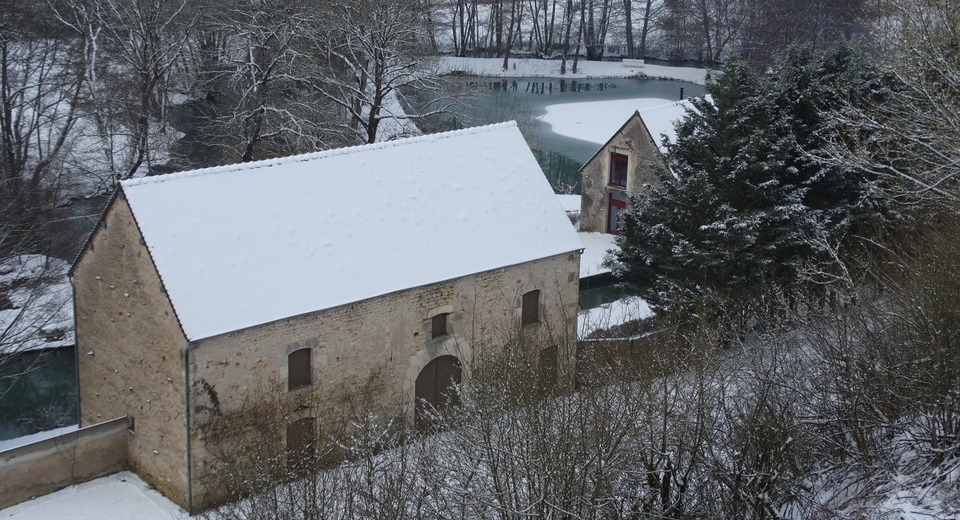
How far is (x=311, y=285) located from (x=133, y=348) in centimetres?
336

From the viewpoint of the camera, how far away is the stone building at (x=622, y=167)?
3484 centimetres

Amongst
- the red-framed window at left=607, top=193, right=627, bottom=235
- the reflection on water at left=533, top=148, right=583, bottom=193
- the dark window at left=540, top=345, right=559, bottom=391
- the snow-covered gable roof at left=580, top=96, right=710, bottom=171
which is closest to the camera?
the dark window at left=540, top=345, right=559, bottom=391

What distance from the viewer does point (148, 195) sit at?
17922 mm

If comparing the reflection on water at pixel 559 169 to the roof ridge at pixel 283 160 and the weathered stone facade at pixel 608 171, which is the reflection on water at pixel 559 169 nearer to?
the weathered stone facade at pixel 608 171

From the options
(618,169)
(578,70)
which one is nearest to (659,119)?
(618,169)

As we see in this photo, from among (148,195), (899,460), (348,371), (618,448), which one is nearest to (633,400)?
(618,448)

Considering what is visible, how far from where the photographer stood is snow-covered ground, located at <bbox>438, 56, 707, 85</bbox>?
236ft

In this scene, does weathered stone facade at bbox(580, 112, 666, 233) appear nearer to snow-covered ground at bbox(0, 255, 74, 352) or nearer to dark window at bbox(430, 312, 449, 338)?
Result: dark window at bbox(430, 312, 449, 338)

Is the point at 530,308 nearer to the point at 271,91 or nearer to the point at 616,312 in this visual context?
the point at 616,312

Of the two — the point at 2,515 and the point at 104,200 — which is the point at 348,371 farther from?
the point at 104,200

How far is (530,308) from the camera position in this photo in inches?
867

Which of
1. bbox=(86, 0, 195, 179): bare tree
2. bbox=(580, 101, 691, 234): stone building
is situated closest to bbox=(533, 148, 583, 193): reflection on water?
bbox=(580, 101, 691, 234): stone building

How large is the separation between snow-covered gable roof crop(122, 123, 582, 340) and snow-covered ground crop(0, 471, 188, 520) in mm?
3435

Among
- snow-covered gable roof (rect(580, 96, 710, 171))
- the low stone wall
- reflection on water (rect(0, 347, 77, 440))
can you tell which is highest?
snow-covered gable roof (rect(580, 96, 710, 171))
